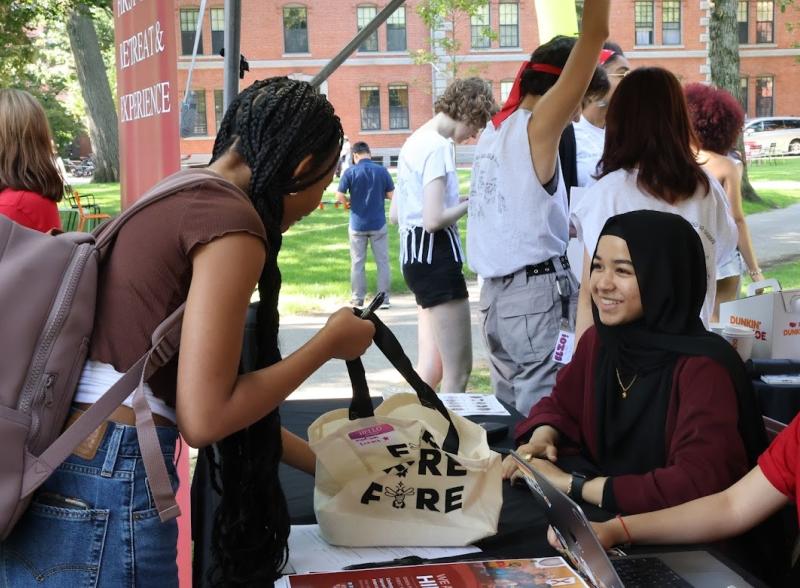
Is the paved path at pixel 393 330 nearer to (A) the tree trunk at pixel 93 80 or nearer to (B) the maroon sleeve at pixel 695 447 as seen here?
(B) the maroon sleeve at pixel 695 447

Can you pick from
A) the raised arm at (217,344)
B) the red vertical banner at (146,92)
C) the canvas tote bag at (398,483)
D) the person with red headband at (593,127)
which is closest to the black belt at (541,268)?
the person with red headband at (593,127)

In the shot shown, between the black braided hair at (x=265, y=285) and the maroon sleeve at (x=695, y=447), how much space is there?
78 cm

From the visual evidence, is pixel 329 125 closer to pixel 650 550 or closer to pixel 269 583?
pixel 269 583

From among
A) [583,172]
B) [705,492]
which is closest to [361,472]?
[705,492]

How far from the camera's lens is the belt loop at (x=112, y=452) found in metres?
1.41

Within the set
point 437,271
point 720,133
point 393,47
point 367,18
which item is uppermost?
point 367,18

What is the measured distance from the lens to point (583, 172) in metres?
4.15

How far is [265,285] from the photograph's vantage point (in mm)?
1637

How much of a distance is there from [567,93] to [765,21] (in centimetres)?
4051

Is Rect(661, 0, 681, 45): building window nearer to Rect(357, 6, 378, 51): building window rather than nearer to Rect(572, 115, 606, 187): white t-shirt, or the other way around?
Rect(357, 6, 378, 51): building window

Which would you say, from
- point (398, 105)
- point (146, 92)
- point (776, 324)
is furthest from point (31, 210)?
point (398, 105)

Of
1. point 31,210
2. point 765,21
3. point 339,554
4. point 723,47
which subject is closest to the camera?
point 339,554

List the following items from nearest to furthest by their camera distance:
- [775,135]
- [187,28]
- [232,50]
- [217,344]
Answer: [217,344]
[232,50]
[775,135]
[187,28]

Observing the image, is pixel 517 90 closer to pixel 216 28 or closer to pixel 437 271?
pixel 437 271
